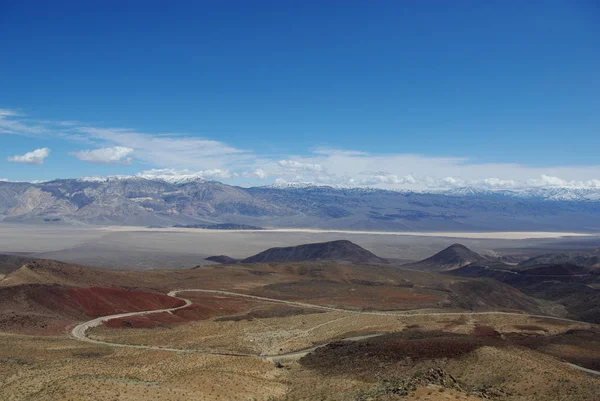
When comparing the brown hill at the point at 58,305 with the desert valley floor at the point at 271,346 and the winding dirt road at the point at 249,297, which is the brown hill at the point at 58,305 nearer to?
the desert valley floor at the point at 271,346

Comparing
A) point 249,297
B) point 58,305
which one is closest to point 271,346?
point 58,305

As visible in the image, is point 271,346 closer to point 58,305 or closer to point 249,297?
point 58,305

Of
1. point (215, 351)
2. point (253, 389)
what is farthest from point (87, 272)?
point (253, 389)

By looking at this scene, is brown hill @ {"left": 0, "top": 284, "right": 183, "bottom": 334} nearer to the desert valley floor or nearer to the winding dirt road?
the desert valley floor

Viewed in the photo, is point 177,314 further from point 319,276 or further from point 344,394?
point 319,276

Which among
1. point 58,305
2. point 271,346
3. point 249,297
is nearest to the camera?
point 271,346

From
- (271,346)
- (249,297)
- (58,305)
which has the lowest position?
(249,297)

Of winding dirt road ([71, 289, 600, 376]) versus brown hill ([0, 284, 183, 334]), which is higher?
brown hill ([0, 284, 183, 334])

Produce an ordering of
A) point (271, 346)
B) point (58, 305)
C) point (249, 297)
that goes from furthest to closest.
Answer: point (249, 297) < point (58, 305) < point (271, 346)

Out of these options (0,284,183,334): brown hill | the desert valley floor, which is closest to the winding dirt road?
the desert valley floor

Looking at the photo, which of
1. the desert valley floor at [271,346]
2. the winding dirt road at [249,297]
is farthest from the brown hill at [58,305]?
the winding dirt road at [249,297]

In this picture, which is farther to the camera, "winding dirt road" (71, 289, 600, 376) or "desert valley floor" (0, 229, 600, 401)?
"winding dirt road" (71, 289, 600, 376)
